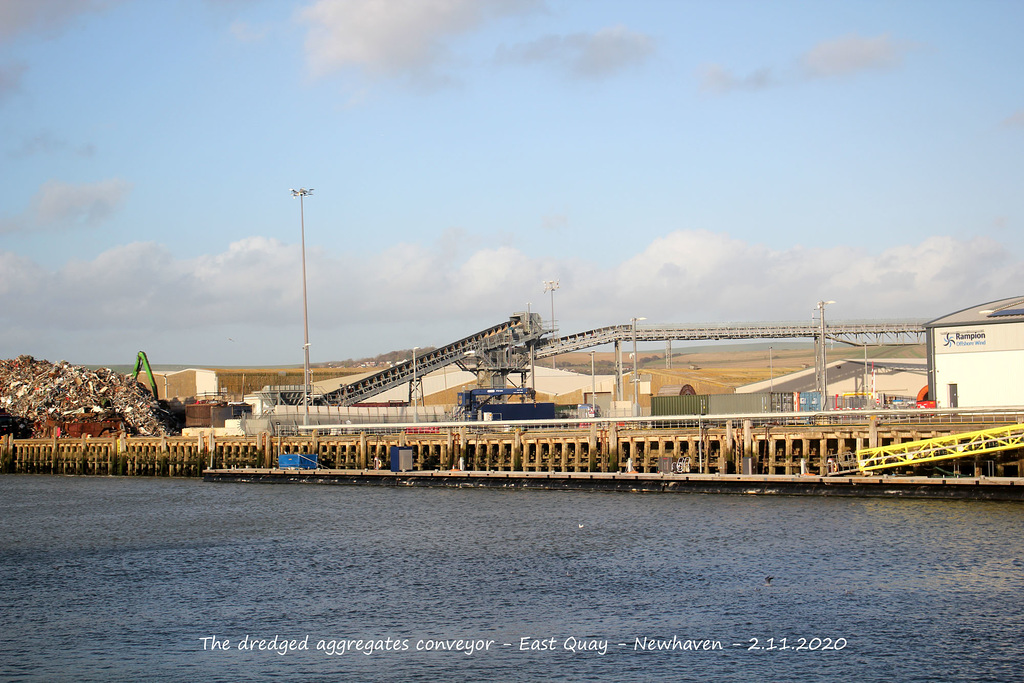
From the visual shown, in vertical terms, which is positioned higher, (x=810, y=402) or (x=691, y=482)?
(x=810, y=402)

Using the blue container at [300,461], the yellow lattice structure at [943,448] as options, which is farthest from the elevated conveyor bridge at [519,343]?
the yellow lattice structure at [943,448]

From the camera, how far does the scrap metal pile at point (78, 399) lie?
88688mm

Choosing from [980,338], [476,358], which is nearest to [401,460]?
[476,358]

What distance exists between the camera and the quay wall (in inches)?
2010

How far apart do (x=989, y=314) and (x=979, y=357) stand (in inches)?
118

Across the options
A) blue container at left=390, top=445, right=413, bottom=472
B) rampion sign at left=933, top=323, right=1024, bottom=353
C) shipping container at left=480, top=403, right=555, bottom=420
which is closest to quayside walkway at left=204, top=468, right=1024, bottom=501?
blue container at left=390, top=445, right=413, bottom=472

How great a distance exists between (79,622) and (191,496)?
104ft

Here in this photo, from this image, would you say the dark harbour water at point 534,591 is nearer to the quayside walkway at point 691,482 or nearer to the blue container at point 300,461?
the quayside walkway at point 691,482

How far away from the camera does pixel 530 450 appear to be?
62031 millimetres

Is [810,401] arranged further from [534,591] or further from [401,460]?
[534,591]

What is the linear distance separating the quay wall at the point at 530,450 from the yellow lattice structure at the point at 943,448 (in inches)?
31.4

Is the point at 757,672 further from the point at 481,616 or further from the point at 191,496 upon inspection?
the point at 191,496

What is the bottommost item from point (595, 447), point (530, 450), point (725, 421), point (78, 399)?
point (530, 450)

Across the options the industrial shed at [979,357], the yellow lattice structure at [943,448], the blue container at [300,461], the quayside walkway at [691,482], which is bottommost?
the quayside walkway at [691,482]
